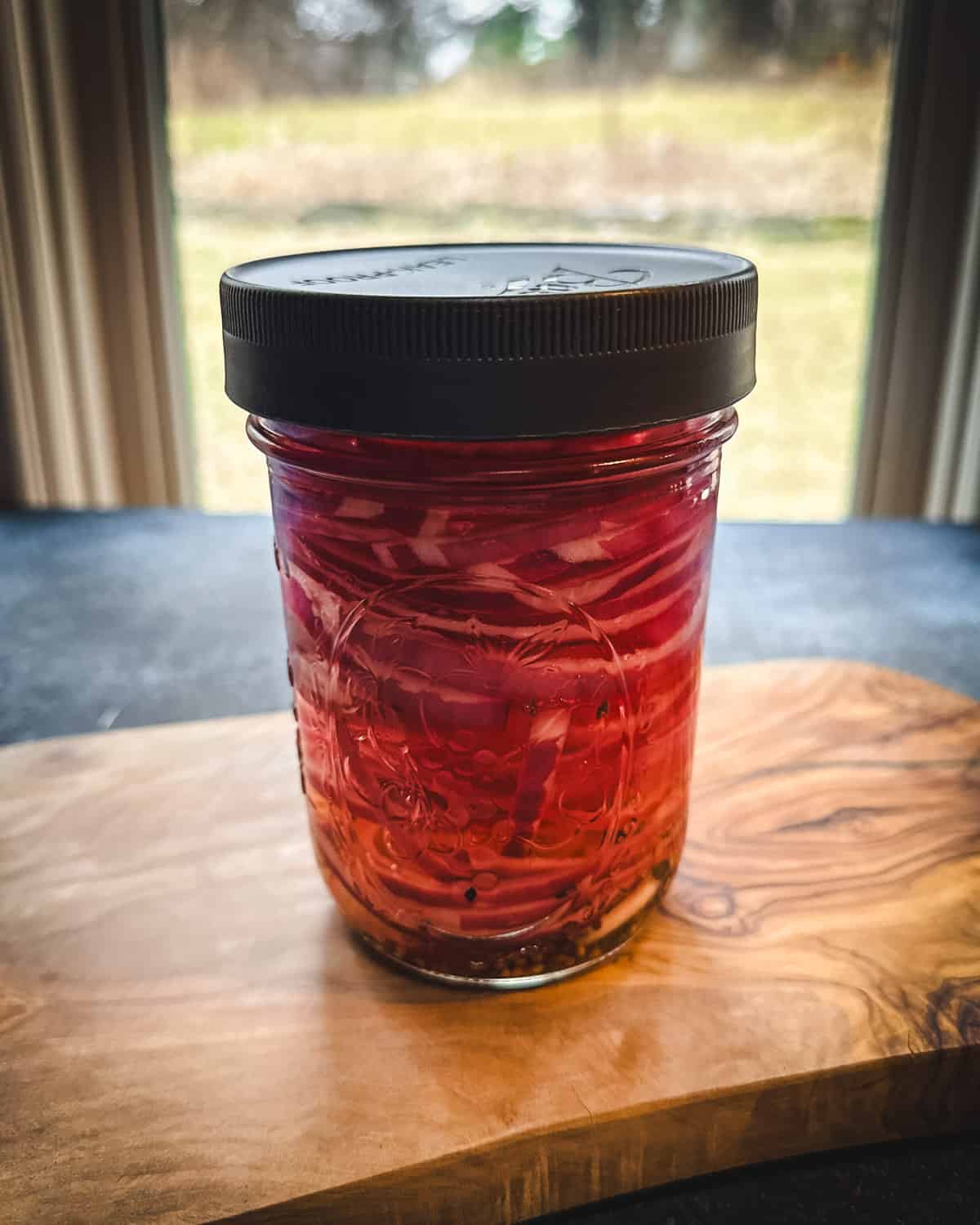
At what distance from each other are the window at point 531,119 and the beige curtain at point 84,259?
10cm

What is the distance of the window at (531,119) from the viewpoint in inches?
65.5

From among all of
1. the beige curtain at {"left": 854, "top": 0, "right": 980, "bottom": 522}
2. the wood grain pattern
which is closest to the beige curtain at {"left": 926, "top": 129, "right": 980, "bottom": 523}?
the beige curtain at {"left": 854, "top": 0, "right": 980, "bottom": 522}

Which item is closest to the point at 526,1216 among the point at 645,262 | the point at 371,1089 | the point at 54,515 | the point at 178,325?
the point at 371,1089

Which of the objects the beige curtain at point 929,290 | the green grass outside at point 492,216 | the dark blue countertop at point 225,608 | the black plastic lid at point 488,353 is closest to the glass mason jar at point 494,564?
the black plastic lid at point 488,353

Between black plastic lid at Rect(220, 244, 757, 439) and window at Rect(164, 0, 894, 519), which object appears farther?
window at Rect(164, 0, 894, 519)

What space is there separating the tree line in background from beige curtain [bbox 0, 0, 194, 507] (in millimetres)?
117

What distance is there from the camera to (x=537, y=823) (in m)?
0.48

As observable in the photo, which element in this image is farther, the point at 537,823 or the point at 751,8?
the point at 751,8

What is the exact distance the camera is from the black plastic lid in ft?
1.23

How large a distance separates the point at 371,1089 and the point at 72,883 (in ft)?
0.75

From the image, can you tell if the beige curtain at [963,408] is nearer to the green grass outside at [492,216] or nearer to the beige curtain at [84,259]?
the green grass outside at [492,216]

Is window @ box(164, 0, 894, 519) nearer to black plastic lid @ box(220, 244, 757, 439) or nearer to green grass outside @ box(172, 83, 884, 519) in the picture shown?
green grass outside @ box(172, 83, 884, 519)

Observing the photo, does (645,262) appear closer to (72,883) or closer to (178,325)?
(72,883)

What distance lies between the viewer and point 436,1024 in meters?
0.50
